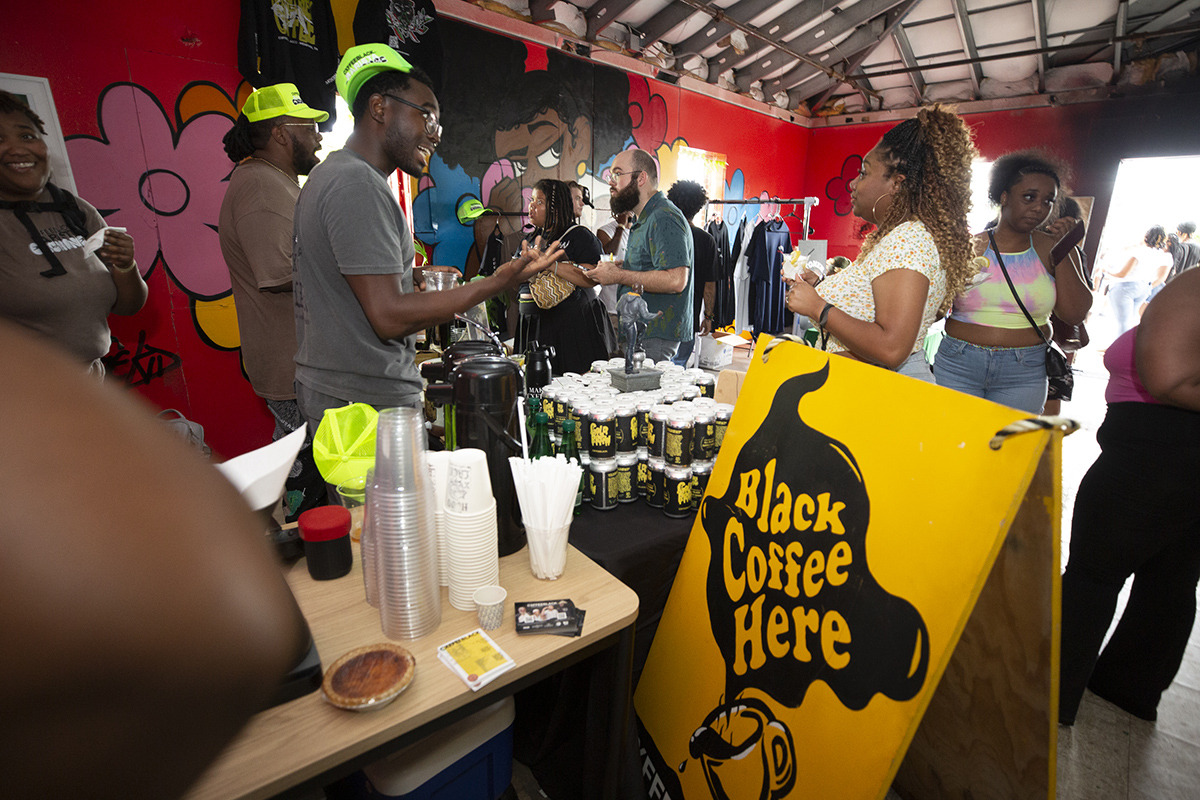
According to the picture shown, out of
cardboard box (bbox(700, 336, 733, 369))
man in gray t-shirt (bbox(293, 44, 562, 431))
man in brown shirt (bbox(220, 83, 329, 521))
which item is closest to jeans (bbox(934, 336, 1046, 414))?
man in gray t-shirt (bbox(293, 44, 562, 431))

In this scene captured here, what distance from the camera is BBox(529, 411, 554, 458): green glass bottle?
1.47 metres

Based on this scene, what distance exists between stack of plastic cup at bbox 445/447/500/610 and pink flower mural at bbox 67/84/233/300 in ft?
11.0

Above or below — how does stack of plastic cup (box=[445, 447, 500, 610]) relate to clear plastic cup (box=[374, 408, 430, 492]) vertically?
below

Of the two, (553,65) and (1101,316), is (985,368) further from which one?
(1101,316)

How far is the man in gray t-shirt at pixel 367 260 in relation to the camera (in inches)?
56.8

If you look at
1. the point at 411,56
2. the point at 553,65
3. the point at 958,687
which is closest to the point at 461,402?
the point at 958,687

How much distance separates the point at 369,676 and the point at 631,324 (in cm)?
121

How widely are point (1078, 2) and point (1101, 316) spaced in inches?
218

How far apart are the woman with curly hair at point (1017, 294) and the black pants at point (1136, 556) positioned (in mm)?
546

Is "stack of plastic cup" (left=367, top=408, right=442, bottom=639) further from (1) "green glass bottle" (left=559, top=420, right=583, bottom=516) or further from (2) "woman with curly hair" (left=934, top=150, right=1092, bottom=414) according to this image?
(2) "woman with curly hair" (left=934, top=150, right=1092, bottom=414)

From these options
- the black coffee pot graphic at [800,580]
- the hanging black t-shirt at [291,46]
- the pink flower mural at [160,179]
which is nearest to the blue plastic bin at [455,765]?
the black coffee pot graphic at [800,580]

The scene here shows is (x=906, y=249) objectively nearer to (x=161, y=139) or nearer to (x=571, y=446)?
(x=571, y=446)

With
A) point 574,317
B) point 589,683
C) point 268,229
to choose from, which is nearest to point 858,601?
point 589,683

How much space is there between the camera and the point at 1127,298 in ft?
23.0
